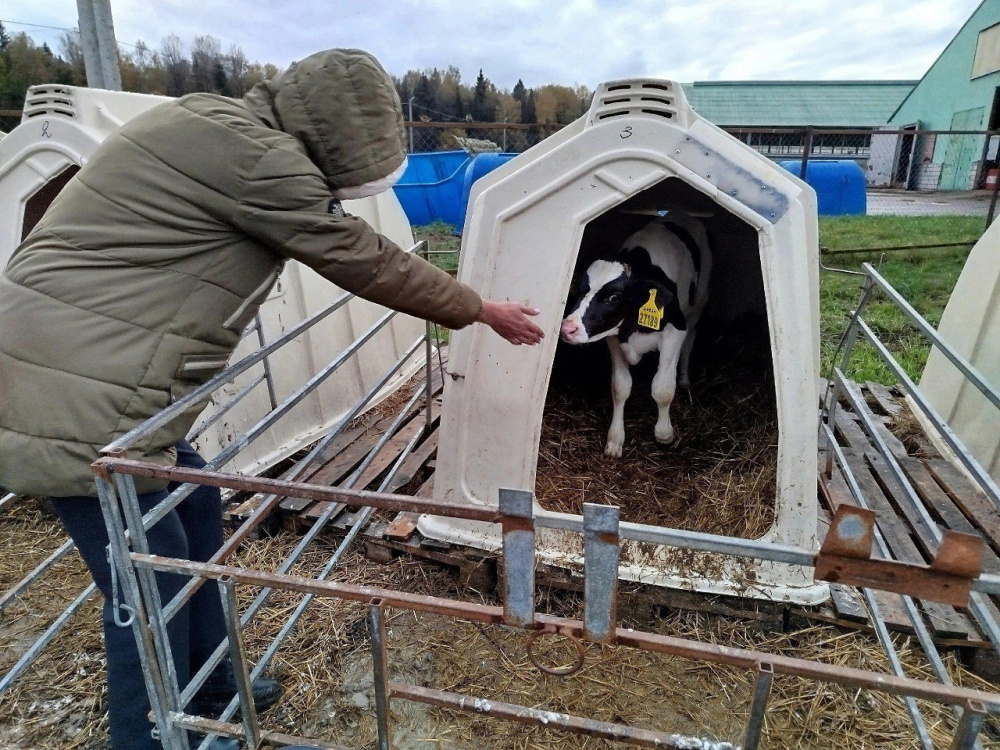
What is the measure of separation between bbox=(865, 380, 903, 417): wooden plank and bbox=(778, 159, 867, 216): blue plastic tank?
462 inches

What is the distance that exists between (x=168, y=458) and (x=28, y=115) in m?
2.64

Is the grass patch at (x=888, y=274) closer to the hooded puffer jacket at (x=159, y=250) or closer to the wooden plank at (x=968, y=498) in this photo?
the wooden plank at (x=968, y=498)

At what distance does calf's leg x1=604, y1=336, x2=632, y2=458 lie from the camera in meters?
3.66

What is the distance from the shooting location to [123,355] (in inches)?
67.5

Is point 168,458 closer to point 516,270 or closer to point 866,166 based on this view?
point 516,270

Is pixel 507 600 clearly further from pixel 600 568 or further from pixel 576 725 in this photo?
pixel 576 725

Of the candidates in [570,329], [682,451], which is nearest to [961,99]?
[682,451]

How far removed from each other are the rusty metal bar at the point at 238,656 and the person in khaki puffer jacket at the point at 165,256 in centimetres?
41

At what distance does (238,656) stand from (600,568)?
926 mm

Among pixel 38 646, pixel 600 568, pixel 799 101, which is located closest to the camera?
pixel 600 568

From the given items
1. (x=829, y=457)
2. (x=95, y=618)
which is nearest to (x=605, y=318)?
(x=829, y=457)

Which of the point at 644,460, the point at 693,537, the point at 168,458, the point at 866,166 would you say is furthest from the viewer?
the point at 866,166

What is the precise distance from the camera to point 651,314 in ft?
11.0

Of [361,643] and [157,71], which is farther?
[157,71]
